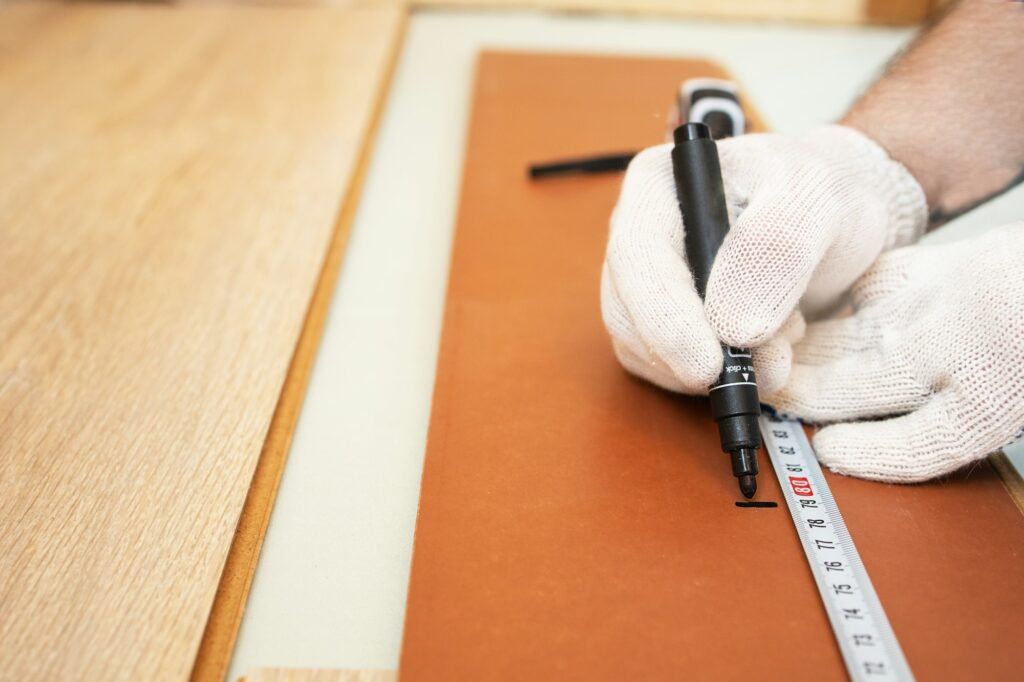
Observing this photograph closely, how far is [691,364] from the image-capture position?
0.77 m

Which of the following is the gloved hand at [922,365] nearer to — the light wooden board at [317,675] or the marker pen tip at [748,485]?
the marker pen tip at [748,485]

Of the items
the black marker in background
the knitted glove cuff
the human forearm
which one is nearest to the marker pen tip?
the black marker in background

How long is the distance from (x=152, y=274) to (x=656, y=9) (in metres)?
1.61

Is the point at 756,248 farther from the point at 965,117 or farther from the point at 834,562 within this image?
the point at 965,117

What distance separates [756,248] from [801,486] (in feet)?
0.87

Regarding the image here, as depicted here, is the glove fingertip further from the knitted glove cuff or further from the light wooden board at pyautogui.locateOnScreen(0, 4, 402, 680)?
the light wooden board at pyautogui.locateOnScreen(0, 4, 402, 680)

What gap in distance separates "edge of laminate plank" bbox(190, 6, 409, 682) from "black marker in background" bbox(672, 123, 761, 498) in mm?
498

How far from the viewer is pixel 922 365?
0.81 metres

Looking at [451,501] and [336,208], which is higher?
[336,208]

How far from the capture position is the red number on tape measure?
81 centimetres

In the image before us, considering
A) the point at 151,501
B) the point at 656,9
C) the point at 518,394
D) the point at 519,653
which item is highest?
the point at 656,9

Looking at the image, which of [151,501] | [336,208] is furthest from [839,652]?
[336,208]

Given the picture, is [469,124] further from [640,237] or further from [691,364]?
[691,364]

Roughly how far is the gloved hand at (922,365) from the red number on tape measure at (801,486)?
37mm
